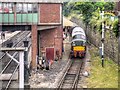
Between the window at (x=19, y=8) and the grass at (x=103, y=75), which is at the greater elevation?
the window at (x=19, y=8)

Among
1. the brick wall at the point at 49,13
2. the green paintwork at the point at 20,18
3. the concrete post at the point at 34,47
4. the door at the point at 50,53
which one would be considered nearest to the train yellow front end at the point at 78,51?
the door at the point at 50,53

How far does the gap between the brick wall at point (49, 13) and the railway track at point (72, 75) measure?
10.2 ft

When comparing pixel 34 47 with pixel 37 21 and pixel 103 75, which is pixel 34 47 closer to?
pixel 37 21

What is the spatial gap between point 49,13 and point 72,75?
549 centimetres

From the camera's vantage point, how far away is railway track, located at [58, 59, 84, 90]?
15.0 metres

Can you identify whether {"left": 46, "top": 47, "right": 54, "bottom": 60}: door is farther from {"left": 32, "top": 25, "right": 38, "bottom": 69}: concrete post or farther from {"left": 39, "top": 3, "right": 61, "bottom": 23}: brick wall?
{"left": 32, "top": 25, "right": 38, "bottom": 69}: concrete post

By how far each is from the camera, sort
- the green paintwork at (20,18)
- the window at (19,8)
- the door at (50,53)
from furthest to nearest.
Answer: the door at (50,53)
the window at (19,8)
the green paintwork at (20,18)

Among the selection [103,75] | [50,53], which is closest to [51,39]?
[50,53]

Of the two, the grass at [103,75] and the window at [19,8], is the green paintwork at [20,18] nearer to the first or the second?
the window at [19,8]

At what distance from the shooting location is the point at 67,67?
768 inches

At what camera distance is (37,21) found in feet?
67.7

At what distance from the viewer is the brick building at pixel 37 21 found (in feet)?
65.6

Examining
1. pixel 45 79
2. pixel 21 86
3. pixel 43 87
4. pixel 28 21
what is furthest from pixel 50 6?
pixel 21 86

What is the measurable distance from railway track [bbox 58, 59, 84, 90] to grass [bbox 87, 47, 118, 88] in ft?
2.25
